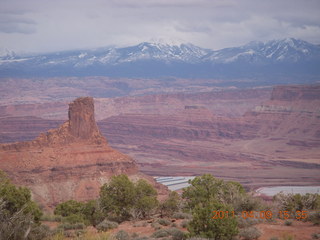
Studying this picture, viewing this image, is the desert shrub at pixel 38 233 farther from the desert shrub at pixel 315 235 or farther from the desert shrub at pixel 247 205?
the desert shrub at pixel 315 235

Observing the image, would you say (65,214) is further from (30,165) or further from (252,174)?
(252,174)

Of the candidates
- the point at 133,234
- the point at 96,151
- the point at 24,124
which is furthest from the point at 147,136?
the point at 133,234

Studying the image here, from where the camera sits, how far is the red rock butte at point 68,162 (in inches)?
1940

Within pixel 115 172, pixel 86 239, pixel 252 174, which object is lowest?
pixel 252 174

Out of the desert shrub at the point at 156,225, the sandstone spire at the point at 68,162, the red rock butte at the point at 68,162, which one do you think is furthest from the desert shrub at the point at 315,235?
the sandstone spire at the point at 68,162

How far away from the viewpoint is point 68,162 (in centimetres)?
5259

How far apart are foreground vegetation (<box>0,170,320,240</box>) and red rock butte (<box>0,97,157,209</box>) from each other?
17.4 m

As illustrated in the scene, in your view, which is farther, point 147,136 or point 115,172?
point 147,136

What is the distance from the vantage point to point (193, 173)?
308 ft

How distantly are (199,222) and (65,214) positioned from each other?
15069mm

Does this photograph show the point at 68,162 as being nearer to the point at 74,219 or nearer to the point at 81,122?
the point at 81,122

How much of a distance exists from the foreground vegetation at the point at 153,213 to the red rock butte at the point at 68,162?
17.4m

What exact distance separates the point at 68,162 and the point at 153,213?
975 inches

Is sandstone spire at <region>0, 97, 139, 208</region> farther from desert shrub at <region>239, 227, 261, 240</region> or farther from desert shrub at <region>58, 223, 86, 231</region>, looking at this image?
desert shrub at <region>239, 227, 261, 240</region>
